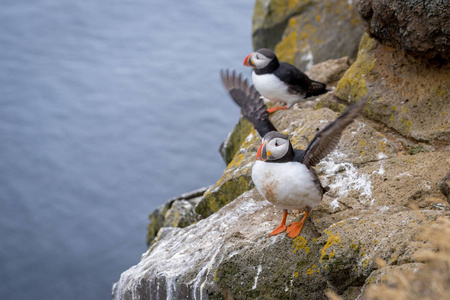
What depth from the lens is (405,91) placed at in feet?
15.1

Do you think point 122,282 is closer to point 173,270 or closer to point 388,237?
point 173,270

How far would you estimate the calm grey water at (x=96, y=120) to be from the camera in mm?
8820

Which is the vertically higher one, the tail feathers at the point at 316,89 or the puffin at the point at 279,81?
the puffin at the point at 279,81

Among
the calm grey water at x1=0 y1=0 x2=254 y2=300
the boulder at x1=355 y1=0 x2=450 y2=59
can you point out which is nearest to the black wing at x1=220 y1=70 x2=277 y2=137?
the boulder at x1=355 y1=0 x2=450 y2=59

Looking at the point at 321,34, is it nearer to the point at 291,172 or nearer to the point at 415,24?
the point at 415,24

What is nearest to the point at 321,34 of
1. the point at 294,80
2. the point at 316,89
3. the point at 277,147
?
the point at 316,89

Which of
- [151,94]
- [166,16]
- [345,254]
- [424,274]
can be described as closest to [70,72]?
[151,94]

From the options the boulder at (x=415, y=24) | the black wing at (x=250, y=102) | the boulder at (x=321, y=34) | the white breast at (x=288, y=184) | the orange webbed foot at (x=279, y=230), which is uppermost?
the boulder at (x=321, y=34)

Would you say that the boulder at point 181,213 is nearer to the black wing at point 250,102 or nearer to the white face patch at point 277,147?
the black wing at point 250,102

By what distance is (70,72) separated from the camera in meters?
11.6

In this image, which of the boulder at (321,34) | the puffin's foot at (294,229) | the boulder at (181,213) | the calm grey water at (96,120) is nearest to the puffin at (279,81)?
the boulder at (181,213)

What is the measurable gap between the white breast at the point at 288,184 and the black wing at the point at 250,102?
75 centimetres

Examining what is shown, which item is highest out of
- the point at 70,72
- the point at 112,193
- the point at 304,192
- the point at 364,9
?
the point at 70,72

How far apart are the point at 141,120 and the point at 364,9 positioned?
705cm
